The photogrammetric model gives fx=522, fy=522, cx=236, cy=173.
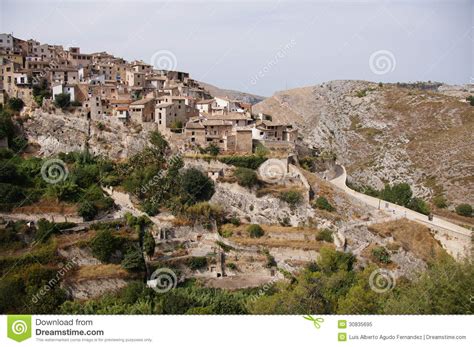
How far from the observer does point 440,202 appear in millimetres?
27516

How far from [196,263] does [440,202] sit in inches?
634

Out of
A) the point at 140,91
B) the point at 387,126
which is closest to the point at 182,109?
the point at 140,91

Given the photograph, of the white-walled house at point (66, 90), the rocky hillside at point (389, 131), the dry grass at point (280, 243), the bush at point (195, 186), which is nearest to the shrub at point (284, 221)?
the dry grass at point (280, 243)

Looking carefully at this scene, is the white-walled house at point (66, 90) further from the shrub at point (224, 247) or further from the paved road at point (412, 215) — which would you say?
the paved road at point (412, 215)

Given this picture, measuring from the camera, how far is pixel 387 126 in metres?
39.1

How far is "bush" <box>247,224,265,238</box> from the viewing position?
715 inches

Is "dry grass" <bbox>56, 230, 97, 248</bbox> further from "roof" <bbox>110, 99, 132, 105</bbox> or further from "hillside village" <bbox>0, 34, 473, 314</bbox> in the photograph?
"roof" <bbox>110, 99, 132, 105</bbox>

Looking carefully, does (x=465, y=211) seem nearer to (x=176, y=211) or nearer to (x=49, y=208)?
(x=176, y=211)

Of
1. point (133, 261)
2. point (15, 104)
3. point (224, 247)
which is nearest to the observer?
point (133, 261)

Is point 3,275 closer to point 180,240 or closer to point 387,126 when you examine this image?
point 180,240

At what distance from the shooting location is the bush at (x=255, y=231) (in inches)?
715

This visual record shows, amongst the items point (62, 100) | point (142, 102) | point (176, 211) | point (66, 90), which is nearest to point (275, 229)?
point (176, 211)

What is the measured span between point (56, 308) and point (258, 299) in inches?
208

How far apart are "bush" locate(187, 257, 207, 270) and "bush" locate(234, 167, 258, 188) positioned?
376cm
